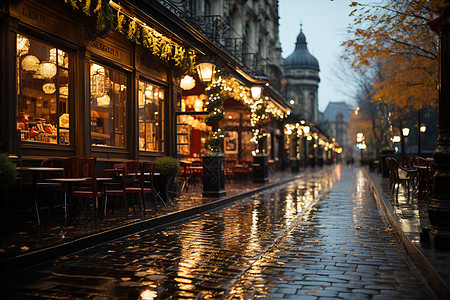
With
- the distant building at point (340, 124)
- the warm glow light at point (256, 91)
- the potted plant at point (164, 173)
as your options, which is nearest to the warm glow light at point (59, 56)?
the potted plant at point (164, 173)

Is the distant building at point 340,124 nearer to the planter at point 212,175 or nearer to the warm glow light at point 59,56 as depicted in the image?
the planter at point 212,175

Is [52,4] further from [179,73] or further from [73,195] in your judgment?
[179,73]

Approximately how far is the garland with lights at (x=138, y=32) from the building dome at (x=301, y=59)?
67.7 m

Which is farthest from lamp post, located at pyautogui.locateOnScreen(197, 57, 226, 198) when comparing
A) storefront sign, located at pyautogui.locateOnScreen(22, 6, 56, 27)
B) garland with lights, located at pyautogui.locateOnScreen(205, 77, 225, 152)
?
storefront sign, located at pyautogui.locateOnScreen(22, 6, 56, 27)

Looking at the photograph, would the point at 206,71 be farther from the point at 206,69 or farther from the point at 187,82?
the point at 187,82

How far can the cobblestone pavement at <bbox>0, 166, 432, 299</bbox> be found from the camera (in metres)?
5.01

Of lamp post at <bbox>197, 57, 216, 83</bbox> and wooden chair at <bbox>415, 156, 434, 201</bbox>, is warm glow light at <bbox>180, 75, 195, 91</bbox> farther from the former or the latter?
wooden chair at <bbox>415, 156, 434, 201</bbox>

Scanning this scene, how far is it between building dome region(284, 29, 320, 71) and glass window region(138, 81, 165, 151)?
2645 inches

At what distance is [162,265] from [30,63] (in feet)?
18.9

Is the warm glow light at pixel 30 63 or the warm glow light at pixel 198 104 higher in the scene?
the warm glow light at pixel 198 104

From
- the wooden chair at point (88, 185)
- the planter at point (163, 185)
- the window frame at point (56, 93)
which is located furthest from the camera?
the planter at point (163, 185)

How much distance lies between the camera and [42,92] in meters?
10.4

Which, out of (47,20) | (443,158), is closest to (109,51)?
(47,20)

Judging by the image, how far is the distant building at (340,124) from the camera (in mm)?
160000
